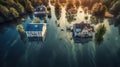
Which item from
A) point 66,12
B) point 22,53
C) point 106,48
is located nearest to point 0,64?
point 22,53

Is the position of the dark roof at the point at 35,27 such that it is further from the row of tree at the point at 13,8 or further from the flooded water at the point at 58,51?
the row of tree at the point at 13,8

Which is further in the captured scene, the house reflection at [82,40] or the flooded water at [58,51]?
the house reflection at [82,40]

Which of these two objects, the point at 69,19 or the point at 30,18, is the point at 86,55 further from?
the point at 30,18

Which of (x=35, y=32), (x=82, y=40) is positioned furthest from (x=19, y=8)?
(x=82, y=40)

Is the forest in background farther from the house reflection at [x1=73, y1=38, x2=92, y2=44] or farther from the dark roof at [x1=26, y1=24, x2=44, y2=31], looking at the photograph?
the house reflection at [x1=73, y1=38, x2=92, y2=44]

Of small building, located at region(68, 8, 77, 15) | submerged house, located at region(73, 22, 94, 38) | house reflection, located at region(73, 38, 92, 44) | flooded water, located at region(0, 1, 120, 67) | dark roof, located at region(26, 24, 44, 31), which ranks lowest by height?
flooded water, located at region(0, 1, 120, 67)

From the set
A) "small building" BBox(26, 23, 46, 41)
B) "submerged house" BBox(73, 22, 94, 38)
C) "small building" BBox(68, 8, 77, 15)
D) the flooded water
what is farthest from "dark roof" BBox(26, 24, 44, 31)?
"small building" BBox(68, 8, 77, 15)

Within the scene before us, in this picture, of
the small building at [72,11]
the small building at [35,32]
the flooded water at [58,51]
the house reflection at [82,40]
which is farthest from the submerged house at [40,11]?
the house reflection at [82,40]

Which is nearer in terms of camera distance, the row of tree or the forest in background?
the row of tree
